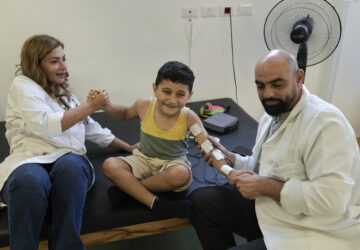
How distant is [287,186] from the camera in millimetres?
1051

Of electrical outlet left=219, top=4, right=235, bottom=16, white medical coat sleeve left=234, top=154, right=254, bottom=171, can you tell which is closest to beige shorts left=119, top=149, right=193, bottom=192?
white medical coat sleeve left=234, top=154, right=254, bottom=171

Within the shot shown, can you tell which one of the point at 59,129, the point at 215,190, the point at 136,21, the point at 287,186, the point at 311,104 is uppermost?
the point at 136,21

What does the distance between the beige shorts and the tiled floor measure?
0.44 meters

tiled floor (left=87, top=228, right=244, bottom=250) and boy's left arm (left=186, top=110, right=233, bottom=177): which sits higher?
boy's left arm (left=186, top=110, right=233, bottom=177)

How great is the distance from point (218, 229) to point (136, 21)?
5.41 feet

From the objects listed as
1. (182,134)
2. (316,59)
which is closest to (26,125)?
(182,134)

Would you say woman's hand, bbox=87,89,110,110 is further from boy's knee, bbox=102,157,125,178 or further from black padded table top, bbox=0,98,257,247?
black padded table top, bbox=0,98,257,247

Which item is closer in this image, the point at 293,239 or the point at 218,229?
the point at 293,239

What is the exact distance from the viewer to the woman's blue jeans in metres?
1.11

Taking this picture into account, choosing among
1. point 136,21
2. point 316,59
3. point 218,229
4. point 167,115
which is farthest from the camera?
point 136,21

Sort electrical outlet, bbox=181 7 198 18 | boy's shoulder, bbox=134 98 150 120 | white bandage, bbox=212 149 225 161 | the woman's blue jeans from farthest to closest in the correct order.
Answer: electrical outlet, bbox=181 7 198 18, boy's shoulder, bbox=134 98 150 120, white bandage, bbox=212 149 225 161, the woman's blue jeans

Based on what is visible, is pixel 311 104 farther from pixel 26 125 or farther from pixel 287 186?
pixel 26 125

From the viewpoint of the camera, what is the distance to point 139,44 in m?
2.31

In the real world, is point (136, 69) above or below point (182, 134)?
above
